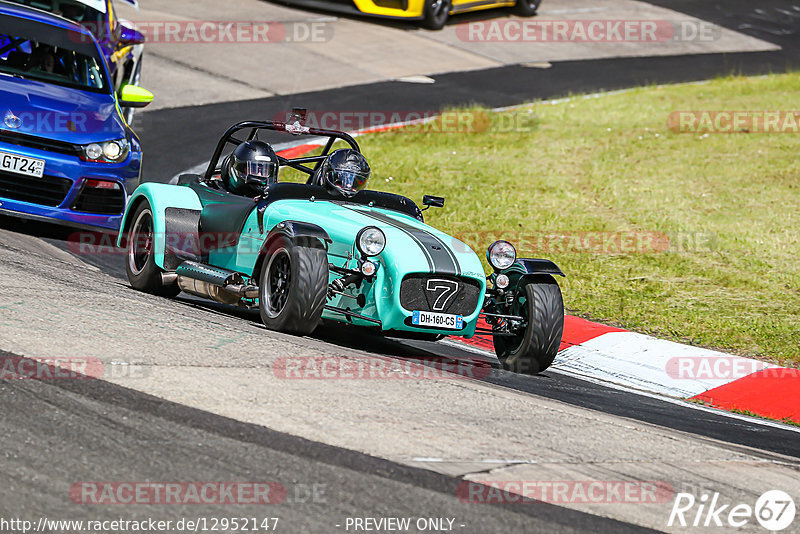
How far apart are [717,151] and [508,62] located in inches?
260

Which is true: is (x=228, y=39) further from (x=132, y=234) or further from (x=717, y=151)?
(x=132, y=234)

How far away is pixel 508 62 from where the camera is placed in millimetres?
22156

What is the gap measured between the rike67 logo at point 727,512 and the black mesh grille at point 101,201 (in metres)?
6.56

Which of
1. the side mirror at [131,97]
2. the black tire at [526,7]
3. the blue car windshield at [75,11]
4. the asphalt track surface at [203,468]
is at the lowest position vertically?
the asphalt track surface at [203,468]

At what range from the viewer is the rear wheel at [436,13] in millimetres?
22944

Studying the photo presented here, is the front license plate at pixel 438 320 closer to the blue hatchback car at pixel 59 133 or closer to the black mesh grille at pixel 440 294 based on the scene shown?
the black mesh grille at pixel 440 294

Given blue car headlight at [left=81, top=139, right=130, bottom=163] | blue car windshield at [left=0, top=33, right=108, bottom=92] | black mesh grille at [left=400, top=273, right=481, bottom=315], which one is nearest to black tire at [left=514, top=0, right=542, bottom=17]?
blue car windshield at [left=0, top=33, right=108, bottom=92]

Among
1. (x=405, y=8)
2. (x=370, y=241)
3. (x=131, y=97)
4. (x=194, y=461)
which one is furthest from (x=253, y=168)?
(x=405, y=8)

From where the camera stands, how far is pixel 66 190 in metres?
9.81

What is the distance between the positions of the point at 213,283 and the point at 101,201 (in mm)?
2414

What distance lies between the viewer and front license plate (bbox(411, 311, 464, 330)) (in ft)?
23.9

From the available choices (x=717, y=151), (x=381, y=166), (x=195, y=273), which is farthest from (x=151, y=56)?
(x=195, y=273)

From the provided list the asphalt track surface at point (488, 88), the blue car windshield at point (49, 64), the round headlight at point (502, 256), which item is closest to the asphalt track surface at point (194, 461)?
the round headlight at point (502, 256)

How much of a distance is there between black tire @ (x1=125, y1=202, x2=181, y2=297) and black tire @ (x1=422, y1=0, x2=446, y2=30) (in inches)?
577
